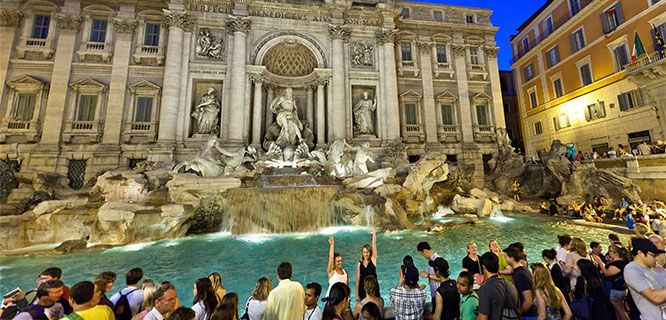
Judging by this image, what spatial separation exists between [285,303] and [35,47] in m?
19.9

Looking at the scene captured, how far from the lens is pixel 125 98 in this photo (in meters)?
13.9

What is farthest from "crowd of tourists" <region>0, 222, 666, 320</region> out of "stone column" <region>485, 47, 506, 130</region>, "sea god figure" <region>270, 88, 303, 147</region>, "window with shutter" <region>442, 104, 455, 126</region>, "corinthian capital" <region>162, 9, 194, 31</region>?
"stone column" <region>485, 47, 506, 130</region>

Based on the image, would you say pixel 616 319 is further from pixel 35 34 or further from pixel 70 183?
pixel 35 34

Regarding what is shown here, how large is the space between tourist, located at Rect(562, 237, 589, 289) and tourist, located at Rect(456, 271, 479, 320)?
1.67 meters

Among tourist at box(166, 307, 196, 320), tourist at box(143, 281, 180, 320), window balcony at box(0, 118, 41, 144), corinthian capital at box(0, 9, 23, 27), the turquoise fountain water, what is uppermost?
corinthian capital at box(0, 9, 23, 27)

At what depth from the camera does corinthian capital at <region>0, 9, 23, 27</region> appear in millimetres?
13055

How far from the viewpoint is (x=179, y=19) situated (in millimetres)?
13953

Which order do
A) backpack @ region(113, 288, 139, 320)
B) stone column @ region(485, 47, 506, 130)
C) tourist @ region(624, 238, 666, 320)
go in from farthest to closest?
stone column @ region(485, 47, 506, 130)
backpack @ region(113, 288, 139, 320)
tourist @ region(624, 238, 666, 320)

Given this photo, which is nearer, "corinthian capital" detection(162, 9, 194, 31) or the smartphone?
the smartphone

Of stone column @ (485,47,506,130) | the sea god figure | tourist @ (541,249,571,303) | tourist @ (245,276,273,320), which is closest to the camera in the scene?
tourist @ (245,276,273,320)

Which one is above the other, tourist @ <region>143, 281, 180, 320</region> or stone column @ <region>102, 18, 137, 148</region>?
stone column @ <region>102, 18, 137, 148</region>

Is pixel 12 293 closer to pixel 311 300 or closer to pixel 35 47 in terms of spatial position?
pixel 311 300

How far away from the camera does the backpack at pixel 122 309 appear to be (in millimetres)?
2207

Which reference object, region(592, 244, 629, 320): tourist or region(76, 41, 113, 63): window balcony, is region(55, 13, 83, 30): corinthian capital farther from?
region(592, 244, 629, 320): tourist
